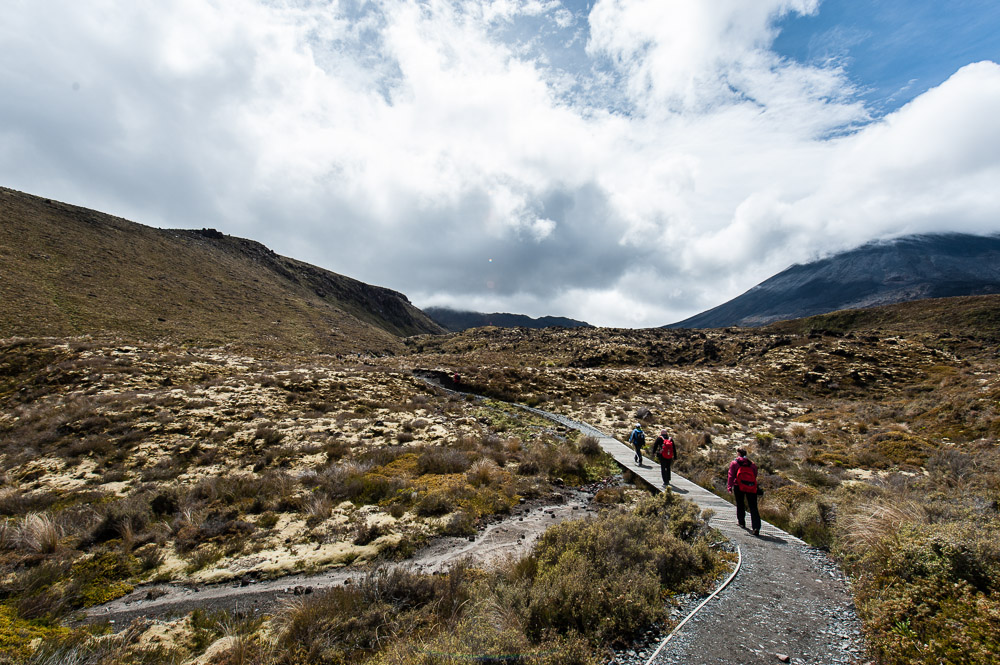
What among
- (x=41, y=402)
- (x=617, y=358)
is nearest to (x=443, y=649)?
(x=41, y=402)

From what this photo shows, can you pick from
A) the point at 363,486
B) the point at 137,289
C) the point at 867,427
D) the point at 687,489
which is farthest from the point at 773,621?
the point at 137,289

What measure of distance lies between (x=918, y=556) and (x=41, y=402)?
29108mm

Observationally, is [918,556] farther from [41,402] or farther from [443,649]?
[41,402]

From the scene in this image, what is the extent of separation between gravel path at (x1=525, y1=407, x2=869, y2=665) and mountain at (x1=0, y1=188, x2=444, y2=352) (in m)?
53.1

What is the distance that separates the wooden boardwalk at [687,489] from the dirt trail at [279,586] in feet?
13.9

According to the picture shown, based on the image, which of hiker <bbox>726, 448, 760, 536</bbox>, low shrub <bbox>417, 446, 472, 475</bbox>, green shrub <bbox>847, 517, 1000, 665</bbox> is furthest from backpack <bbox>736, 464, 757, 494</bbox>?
low shrub <bbox>417, 446, 472, 475</bbox>

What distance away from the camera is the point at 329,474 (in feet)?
40.7

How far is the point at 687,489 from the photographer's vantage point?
12.6 metres

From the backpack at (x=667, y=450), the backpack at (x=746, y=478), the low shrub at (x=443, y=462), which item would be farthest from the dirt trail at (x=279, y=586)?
the backpack at (x=746, y=478)

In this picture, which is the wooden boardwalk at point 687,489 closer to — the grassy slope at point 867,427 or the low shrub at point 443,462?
the grassy slope at point 867,427

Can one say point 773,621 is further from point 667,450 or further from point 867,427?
point 867,427

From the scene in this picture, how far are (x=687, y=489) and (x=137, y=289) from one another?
76.1 meters

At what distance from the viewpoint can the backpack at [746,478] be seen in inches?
355

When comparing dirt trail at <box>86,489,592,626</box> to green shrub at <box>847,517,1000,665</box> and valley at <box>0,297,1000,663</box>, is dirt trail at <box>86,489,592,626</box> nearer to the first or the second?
valley at <box>0,297,1000,663</box>
